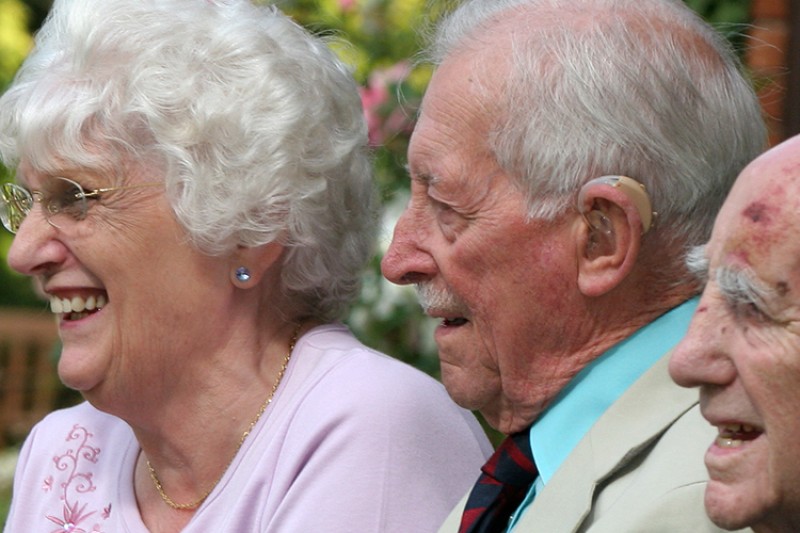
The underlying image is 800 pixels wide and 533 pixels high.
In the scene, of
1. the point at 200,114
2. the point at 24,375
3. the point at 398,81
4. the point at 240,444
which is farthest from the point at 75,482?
the point at 24,375

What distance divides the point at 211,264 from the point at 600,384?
0.92m

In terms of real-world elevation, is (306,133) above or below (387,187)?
above

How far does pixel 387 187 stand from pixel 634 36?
6.37 feet

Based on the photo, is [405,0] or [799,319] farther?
[405,0]

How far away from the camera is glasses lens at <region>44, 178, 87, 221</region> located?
2723mm

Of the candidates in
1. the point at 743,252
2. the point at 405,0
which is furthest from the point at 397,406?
the point at 405,0

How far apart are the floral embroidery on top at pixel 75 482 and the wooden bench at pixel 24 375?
6.52 metres

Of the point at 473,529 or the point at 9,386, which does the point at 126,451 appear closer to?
the point at 473,529

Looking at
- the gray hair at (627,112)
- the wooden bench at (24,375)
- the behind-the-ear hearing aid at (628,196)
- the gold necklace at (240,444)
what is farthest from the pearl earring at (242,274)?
the wooden bench at (24,375)

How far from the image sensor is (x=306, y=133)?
280cm

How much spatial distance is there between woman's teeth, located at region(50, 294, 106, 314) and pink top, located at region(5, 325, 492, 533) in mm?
428

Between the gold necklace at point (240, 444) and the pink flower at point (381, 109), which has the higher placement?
the pink flower at point (381, 109)

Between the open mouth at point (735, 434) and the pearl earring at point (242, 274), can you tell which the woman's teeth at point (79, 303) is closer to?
the pearl earring at point (242, 274)

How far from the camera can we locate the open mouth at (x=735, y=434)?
66.9 inches
